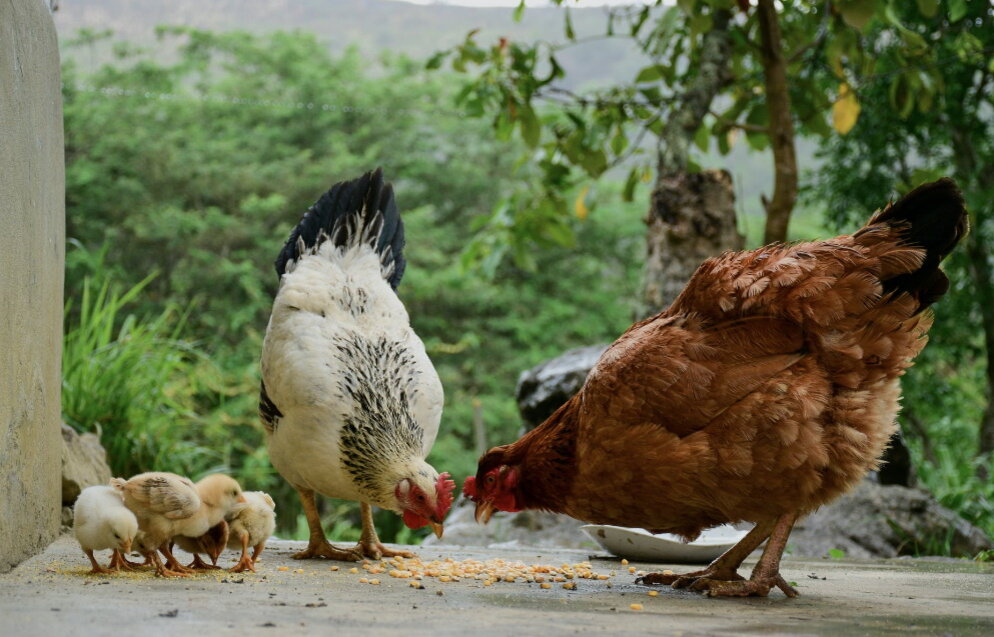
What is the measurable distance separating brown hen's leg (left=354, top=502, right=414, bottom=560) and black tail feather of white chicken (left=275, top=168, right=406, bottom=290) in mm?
1276

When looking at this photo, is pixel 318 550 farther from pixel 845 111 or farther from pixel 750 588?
pixel 845 111

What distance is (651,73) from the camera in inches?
224

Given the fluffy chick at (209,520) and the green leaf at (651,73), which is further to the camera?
the green leaf at (651,73)

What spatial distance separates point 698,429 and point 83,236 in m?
13.7

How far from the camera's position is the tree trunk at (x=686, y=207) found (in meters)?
5.80

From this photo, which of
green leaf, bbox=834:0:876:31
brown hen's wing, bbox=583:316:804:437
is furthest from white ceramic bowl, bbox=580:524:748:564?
green leaf, bbox=834:0:876:31

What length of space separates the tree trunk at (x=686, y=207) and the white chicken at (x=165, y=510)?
338 cm

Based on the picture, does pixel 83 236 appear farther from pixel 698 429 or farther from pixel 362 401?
pixel 698 429

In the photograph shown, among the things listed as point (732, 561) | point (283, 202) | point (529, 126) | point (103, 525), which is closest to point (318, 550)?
point (103, 525)

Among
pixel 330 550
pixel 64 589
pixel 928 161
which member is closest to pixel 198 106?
pixel 928 161

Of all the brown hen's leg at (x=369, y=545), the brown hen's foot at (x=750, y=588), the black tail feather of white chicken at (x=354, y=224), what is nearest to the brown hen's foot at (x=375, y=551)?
the brown hen's leg at (x=369, y=545)

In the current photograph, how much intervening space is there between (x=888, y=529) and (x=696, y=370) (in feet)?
11.2

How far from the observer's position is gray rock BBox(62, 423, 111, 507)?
446cm

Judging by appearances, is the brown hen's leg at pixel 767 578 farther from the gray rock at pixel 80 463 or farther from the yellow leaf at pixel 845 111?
the yellow leaf at pixel 845 111
